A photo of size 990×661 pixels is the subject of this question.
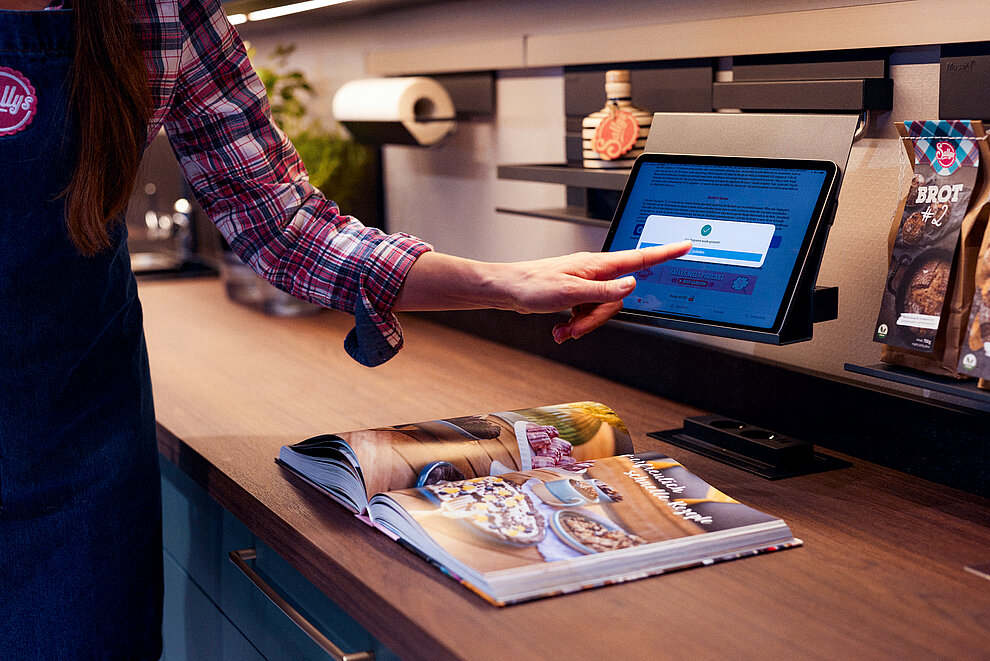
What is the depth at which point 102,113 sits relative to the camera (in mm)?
952

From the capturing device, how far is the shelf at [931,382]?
87 cm

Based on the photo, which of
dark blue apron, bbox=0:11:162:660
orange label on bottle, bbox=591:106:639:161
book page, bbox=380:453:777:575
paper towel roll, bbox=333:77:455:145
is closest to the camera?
book page, bbox=380:453:777:575

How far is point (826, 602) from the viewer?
0.78 metres

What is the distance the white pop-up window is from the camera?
3.48 ft

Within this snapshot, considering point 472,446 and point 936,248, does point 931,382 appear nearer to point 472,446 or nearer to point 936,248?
point 936,248

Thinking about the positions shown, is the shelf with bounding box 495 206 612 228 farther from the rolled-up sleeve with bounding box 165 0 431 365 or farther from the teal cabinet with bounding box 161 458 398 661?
the teal cabinet with bounding box 161 458 398 661

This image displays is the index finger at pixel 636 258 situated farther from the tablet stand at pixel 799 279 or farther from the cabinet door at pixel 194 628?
the cabinet door at pixel 194 628

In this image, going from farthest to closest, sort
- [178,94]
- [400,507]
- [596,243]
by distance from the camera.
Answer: [596,243] → [178,94] → [400,507]

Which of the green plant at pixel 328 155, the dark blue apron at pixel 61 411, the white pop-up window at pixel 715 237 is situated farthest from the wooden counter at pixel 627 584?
the green plant at pixel 328 155

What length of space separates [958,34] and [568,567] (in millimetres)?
666

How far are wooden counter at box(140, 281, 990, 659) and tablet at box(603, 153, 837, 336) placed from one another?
18 centimetres

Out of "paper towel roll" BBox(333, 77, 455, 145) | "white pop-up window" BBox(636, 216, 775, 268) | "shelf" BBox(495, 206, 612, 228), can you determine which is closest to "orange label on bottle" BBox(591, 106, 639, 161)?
"shelf" BBox(495, 206, 612, 228)

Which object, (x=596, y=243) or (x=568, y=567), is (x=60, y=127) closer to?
(x=568, y=567)

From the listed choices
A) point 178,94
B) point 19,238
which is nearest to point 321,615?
point 19,238
